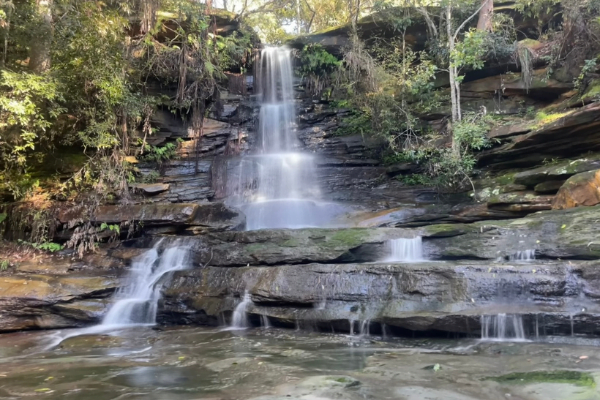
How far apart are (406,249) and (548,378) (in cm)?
414

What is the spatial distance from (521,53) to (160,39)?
11769 millimetres

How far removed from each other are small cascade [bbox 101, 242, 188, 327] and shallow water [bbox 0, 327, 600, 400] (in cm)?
105

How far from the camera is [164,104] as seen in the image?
14.1 metres

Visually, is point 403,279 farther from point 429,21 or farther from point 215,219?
point 429,21

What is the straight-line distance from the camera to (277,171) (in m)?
13.5

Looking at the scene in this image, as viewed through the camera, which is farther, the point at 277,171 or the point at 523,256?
the point at 277,171

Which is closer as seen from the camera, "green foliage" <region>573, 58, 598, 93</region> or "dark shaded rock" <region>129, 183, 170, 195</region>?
"green foliage" <region>573, 58, 598, 93</region>

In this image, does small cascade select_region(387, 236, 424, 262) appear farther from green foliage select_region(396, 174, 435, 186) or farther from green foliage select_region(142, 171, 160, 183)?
green foliage select_region(142, 171, 160, 183)

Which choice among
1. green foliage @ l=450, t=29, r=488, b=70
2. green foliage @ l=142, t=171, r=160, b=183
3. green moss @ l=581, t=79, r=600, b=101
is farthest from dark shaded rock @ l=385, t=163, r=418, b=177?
green foliage @ l=142, t=171, r=160, b=183

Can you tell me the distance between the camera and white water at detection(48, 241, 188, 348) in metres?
7.58

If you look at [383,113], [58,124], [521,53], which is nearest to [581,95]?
[521,53]

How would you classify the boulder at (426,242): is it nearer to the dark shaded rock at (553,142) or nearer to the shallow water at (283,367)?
the shallow water at (283,367)

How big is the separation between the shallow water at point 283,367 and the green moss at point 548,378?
71 millimetres

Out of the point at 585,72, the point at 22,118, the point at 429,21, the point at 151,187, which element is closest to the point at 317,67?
Answer: the point at 429,21
